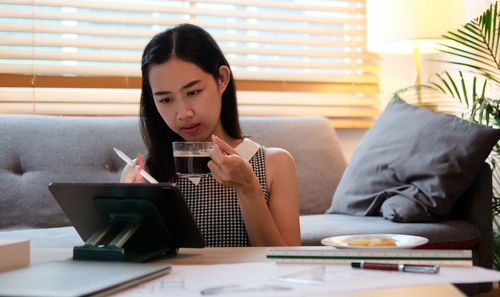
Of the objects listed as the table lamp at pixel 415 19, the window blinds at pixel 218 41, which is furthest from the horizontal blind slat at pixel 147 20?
the table lamp at pixel 415 19

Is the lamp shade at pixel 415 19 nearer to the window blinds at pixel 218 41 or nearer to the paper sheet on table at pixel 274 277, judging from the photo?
the window blinds at pixel 218 41

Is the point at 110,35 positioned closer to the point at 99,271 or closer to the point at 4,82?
the point at 4,82

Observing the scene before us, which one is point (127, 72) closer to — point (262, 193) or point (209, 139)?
point (209, 139)

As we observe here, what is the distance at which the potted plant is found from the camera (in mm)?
2465

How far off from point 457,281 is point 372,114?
2883mm

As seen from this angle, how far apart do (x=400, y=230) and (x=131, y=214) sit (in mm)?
1438

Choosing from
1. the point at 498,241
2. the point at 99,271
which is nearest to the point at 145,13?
the point at 498,241

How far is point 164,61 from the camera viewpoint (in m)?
1.49

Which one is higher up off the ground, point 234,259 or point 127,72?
point 127,72

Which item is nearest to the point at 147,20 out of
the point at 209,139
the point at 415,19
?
the point at 415,19

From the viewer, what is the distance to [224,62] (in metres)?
1.61

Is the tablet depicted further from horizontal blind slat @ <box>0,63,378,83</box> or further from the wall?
the wall

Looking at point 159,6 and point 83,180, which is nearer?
point 83,180

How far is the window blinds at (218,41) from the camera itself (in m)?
2.86
